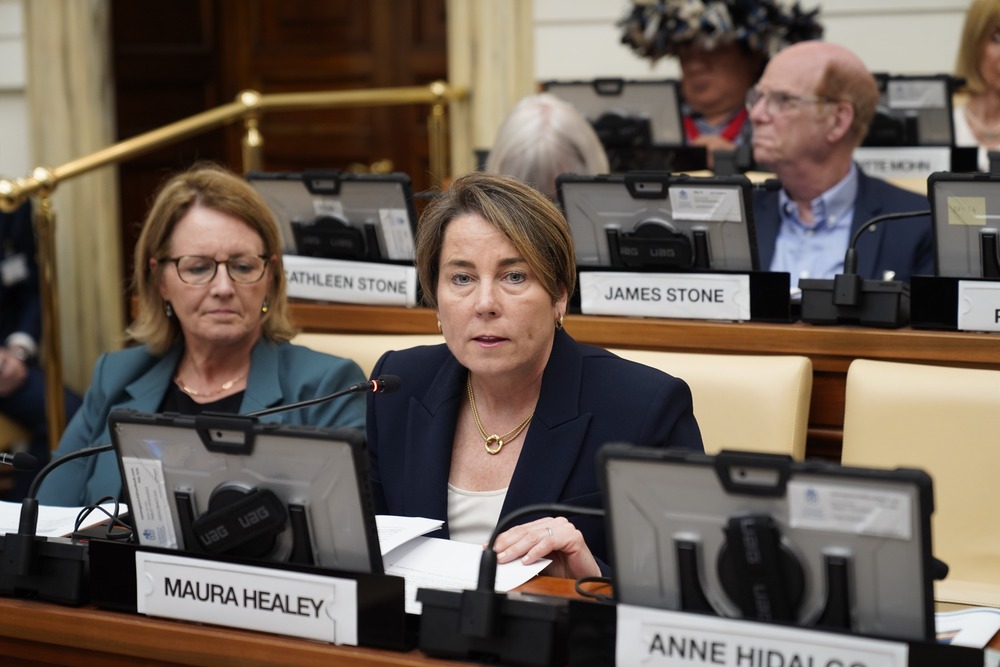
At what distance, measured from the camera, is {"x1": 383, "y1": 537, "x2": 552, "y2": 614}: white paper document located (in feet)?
5.25

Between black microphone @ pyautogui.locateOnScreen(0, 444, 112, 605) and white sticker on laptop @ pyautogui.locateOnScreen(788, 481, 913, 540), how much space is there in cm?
88

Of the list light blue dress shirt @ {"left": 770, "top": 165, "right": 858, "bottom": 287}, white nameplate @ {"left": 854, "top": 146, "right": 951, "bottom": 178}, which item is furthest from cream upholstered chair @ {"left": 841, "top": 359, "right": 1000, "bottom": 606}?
white nameplate @ {"left": 854, "top": 146, "right": 951, "bottom": 178}

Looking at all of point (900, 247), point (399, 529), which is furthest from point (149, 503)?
point (900, 247)

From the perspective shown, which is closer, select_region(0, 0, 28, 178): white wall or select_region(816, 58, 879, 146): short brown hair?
select_region(816, 58, 879, 146): short brown hair

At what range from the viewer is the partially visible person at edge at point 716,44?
14.4 ft

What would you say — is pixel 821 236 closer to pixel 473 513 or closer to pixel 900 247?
pixel 900 247

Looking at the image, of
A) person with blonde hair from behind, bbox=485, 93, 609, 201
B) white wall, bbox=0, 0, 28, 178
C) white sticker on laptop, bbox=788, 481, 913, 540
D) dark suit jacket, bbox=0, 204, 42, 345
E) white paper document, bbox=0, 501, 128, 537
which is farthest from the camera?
white wall, bbox=0, 0, 28, 178

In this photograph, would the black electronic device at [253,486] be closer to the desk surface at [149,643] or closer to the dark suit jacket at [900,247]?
the desk surface at [149,643]

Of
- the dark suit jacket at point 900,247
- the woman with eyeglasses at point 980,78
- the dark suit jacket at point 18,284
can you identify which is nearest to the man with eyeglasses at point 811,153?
the dark suit jacket at point 900,247

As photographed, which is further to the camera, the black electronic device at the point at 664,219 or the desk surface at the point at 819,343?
the black electronic device at the point at 664,219

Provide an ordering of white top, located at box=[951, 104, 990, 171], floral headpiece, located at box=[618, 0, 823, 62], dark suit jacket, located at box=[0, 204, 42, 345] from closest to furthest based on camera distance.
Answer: white top, located at box=[951, 104, 990, 171], floral headpiece, located at box=[618, 0, 823, 62], dark suit jacket, located at box=[0, 204, 42, 345]

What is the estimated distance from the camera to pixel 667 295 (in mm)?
2602

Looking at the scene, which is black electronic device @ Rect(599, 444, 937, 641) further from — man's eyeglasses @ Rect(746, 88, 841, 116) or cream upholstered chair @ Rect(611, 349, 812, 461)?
man's eyeglasses @ Rect(746, 88, 841, 116)

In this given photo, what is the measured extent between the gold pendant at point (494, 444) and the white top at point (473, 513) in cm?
7
